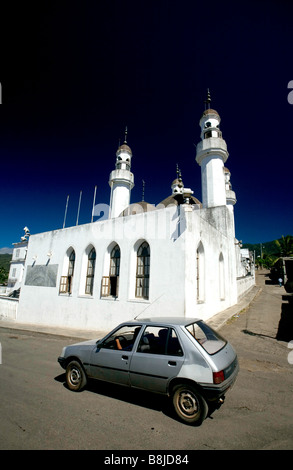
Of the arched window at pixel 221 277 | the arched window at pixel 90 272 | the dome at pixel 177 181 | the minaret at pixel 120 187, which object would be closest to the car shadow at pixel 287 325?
the arched window at pixel 221 277

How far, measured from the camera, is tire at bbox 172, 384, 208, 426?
3172 millimetres

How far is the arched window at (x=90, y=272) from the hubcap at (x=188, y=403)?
9.89m

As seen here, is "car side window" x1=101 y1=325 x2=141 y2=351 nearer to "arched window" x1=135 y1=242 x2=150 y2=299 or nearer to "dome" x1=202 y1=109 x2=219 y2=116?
"arched window" x1=135 y1=242 x2=150 y2=299

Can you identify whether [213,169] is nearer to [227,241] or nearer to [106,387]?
[227,241]

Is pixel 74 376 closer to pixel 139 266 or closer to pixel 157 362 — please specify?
pixel 157 362

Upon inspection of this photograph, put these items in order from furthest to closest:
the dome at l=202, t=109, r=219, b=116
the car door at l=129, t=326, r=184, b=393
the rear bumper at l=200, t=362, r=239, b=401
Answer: the dome at l=202, t=109, r=219, b=116 < the car door at l=129, t=326, r=184, b=393 < the rear bumper at l=200, t=362, r=239, b=401

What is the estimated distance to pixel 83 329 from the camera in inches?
452

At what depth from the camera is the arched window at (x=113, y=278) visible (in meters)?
11.4

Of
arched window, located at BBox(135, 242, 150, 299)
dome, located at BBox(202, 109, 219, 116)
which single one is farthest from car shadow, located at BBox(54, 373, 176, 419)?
dome, located at BBox(202, 109, 219, 116)

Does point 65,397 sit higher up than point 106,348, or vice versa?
point 106,348

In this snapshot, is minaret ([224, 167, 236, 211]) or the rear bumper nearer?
the rear bumper

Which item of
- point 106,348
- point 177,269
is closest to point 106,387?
point 106,348
